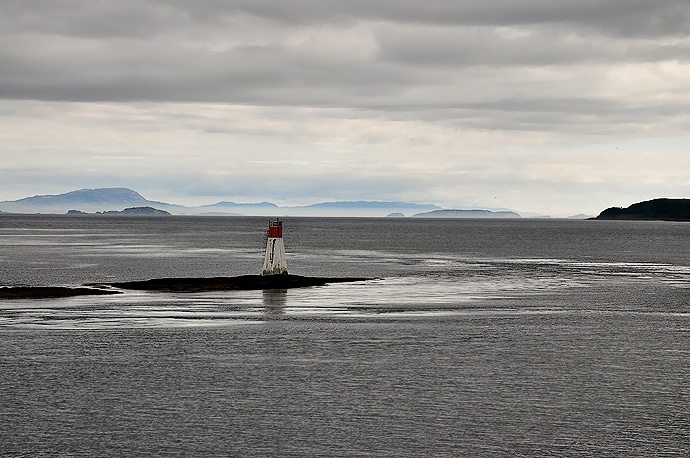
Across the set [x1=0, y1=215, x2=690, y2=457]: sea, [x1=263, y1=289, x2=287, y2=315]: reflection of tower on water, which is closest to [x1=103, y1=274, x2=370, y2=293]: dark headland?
[x1=263, y1=289, x2=287, y2=315]: reflection of tower on water

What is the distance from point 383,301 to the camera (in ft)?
178

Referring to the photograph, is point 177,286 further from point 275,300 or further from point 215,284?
point 275,300

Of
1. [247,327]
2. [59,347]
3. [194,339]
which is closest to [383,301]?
[247,327]

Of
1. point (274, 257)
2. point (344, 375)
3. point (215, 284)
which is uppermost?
point (274, 257)

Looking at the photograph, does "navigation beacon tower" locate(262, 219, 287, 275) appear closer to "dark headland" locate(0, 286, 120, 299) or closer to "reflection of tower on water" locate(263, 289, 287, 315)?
"reflection of tower on water" locate(263, 289, 287, 315)

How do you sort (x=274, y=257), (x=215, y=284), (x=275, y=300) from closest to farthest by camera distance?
(x=275, y=300) → (x=215, y=284) → (x=274, y=257)

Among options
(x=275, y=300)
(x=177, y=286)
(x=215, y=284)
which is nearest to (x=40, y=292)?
(x=177, y=286)

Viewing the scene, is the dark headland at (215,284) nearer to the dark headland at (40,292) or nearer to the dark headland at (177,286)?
the dark headland at (177,286)

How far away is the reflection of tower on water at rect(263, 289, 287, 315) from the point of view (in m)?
48.2

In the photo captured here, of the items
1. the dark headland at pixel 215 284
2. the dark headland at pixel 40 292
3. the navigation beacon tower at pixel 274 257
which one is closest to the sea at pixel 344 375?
the dark headland at pixel 40 292

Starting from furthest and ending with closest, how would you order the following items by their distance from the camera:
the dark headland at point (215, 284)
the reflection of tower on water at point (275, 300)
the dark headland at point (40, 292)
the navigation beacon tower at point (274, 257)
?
the navigation beacon tower at point (274, 257) < the dark headland at point (215, 284) < the dark headland at point (40, 292) < the reflection of tower on water at point (275, 300)

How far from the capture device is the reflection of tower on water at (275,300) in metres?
48.2

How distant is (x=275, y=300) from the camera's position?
53.6 m

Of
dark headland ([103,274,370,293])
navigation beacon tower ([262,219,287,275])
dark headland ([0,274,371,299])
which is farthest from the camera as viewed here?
navigation beacon tower ([262,219,287,275])
